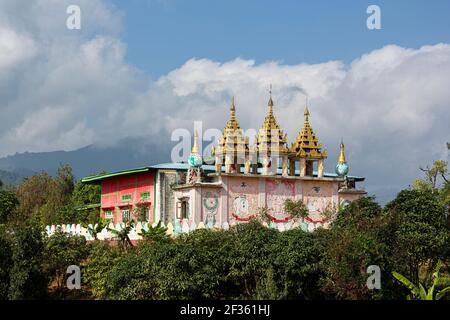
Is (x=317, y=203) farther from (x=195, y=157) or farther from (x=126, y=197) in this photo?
(x=126, y=197)

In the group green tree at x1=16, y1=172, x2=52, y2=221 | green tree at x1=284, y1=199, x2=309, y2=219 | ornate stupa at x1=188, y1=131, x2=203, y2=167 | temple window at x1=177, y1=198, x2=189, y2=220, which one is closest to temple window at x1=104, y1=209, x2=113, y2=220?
temple window at x1=177, y1=198, x2=189, y2=220

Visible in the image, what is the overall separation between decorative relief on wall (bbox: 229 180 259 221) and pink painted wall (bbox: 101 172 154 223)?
17.1ft

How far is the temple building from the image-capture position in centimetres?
4506

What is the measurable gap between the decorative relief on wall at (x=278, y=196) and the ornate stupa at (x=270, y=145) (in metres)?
0.77

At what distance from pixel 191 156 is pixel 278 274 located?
15459mm

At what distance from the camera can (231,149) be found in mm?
45875

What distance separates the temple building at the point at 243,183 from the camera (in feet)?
148

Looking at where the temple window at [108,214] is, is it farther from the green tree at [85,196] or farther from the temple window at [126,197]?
the green tree at [85,196]

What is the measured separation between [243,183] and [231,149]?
2.18m

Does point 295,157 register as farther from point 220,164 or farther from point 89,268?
point 89,268

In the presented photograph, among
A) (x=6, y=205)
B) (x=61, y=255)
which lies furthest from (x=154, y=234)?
(x=6, y=205)

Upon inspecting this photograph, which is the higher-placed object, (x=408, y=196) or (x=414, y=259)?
(x=408, y=196)
